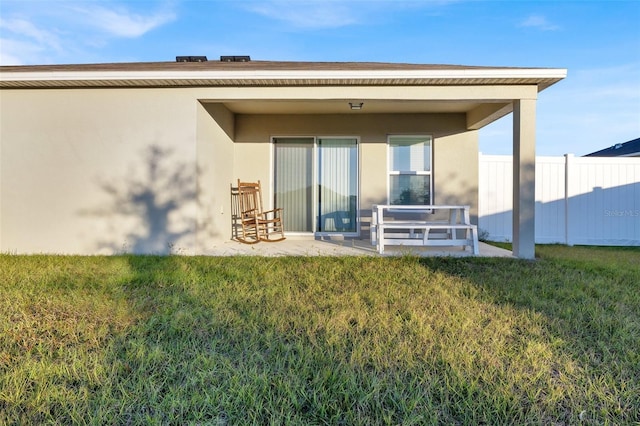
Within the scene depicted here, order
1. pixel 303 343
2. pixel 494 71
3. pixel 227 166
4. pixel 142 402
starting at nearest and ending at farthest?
pixel 142 402, pixel 303 343, pixel 494 71, pixel 227 166

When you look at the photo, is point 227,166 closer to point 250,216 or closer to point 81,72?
point 250,216

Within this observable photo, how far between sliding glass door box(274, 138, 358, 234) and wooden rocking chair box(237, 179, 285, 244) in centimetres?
52

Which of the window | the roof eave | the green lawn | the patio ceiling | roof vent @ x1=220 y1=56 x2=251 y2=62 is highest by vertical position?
roof vent @ x1=220 y1=56 x2=251 y2=62

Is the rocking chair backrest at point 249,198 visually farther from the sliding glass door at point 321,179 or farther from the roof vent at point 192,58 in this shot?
the roof vent at point 192,58

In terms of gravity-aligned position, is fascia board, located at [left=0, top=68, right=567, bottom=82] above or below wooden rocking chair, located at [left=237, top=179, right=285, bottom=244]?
above

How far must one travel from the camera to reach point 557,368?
1834 millimetres

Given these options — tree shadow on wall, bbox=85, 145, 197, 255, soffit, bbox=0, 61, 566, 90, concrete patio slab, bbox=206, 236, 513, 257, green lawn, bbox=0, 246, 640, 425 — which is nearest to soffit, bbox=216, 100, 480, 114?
soffit, bbox=0, 61, 566, 90

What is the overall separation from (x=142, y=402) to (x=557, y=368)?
2167mm

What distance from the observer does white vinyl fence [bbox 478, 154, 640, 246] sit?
6.96 meters

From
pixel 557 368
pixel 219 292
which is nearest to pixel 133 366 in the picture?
pixel 219 292

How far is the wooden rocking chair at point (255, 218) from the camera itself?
622cm

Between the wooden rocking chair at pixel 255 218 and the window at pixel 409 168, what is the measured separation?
7.87 feet

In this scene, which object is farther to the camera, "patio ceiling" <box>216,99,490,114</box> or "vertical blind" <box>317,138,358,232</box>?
"vertical blind" <box>317,138,358,232</box>

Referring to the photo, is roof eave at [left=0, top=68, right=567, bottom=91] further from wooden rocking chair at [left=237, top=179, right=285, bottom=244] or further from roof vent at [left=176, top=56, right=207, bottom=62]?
roof vent at [left=176, top=56, right=207, bottom=62]
